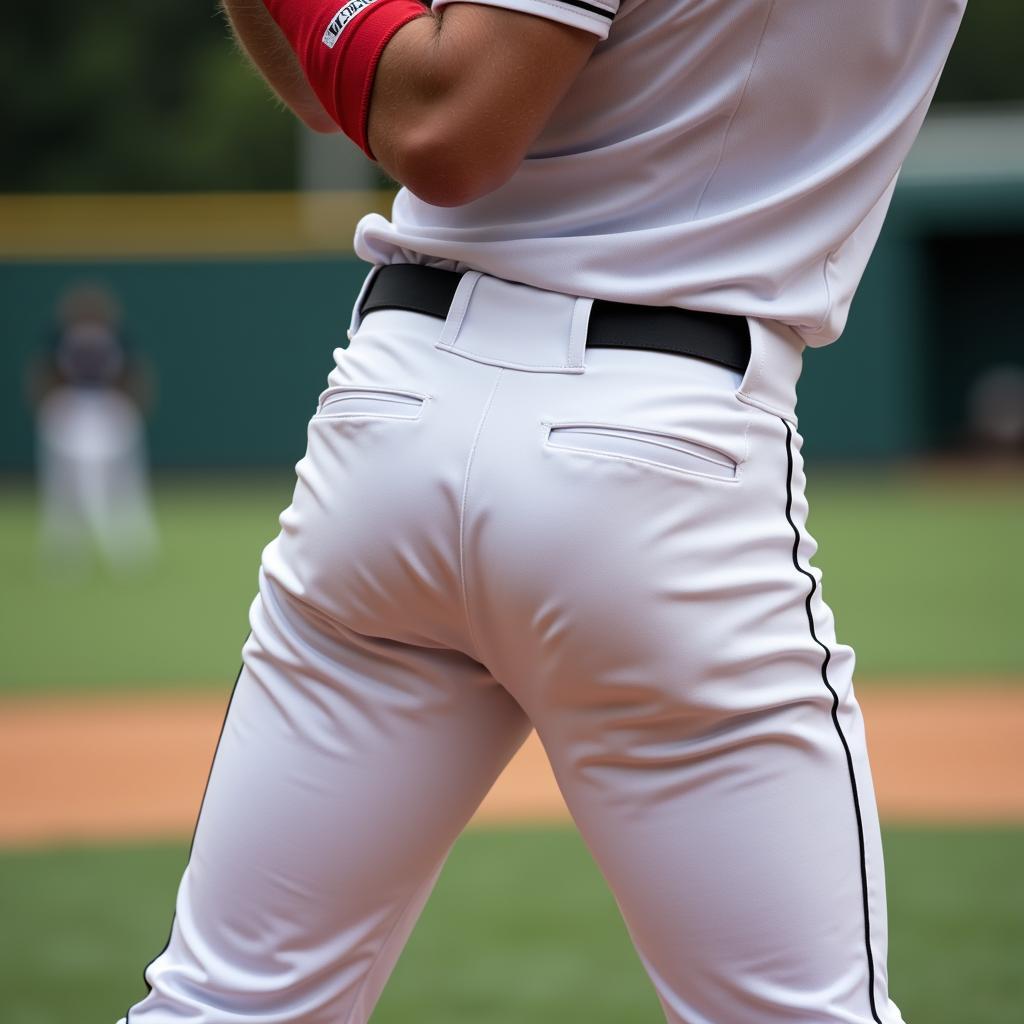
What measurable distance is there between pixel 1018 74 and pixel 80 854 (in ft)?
116

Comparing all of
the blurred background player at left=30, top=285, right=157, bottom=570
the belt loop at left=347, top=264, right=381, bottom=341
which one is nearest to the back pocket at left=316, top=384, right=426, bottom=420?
the belt loop at left=347, top=264, right=381, bottom=341

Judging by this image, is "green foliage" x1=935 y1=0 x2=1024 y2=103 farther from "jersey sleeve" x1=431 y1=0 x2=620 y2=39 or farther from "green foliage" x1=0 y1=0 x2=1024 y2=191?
"jersey sleeve" x1=431 y1=0 x2=620 y2=39

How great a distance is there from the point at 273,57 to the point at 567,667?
75 centimetres

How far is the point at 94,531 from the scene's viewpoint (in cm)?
1413

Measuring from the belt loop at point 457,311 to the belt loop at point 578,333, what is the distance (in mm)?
111

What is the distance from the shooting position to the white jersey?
4.56ft

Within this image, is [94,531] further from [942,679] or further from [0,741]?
[942,679]

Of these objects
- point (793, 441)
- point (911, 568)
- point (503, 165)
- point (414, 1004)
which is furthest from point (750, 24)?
point (911, 568)

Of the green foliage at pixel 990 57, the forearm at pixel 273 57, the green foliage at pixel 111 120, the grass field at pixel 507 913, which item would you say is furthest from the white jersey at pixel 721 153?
the green foliage at pixel 990 57

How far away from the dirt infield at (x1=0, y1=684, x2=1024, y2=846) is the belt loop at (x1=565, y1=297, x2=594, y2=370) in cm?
397

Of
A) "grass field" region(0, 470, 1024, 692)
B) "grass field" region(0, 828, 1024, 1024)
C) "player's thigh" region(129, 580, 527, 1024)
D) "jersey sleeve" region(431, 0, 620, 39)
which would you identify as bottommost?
"grass field" region(0, 470, 1024, 692)

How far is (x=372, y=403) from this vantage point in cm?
146

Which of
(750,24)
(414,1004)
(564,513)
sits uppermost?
(750,24)

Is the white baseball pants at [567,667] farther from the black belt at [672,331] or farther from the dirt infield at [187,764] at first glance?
the dirt infield at [187,764]
